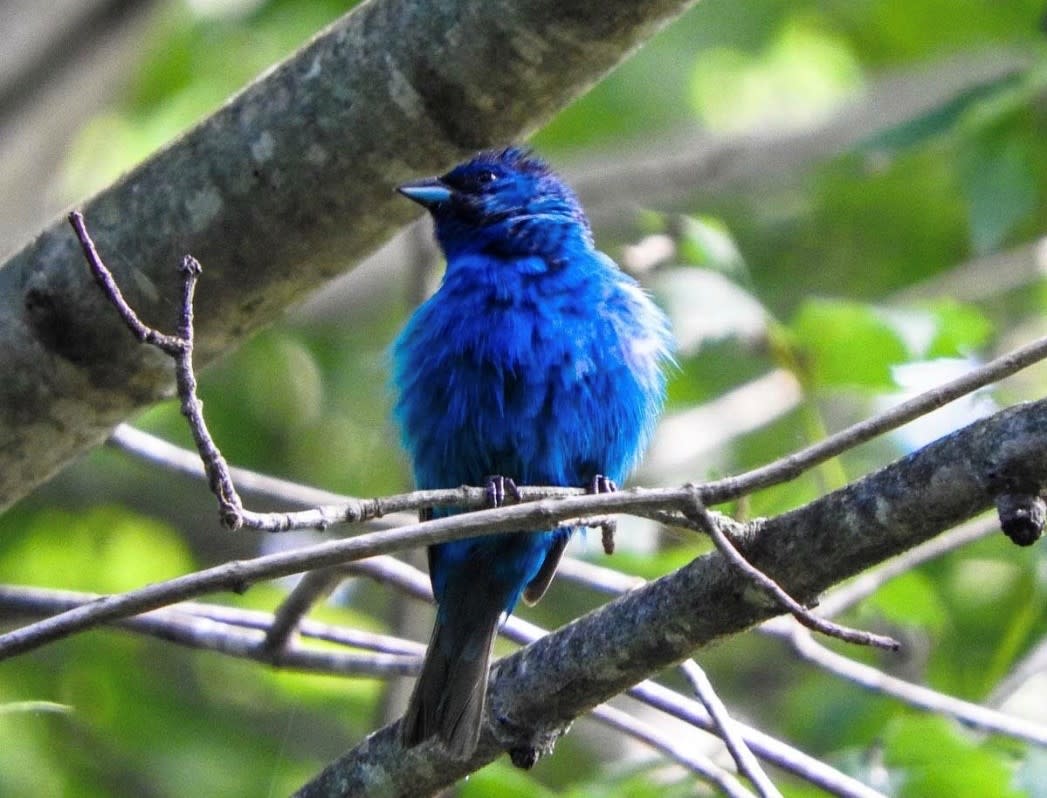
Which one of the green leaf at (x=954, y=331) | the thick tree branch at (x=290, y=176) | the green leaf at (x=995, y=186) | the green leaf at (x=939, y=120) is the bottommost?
the green leaf at (x=954, y=331)

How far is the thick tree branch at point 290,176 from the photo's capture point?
3203 millimetres

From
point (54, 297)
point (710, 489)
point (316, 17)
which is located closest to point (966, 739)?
point (710, 489)

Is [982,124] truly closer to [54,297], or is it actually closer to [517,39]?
[517,39]

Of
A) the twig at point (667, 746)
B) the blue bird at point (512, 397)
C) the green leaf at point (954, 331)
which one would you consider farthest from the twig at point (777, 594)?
the green leaf at point (954, 331)

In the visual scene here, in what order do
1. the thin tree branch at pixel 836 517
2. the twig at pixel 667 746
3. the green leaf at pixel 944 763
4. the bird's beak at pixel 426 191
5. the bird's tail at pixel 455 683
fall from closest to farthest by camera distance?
1. the thin tree branch at pixel 836 517
2. the bird's tail at pixel 455 683
3. the bird's beak at pixel 426 191
4. the twig at pixel 667 746
5. the green leaf at pixel 944 763

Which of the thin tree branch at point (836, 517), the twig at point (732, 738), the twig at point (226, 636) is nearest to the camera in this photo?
the thin tree branch at point (836, 517)

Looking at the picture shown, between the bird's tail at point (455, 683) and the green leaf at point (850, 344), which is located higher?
the green leaf at point (850, 344)

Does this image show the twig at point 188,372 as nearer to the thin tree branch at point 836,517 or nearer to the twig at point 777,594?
the thin tree branch at point 836,517

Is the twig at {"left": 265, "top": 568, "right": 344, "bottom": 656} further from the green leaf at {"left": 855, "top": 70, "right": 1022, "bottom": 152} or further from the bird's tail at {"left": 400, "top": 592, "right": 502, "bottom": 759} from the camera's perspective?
the green leaf at {"left": 855, "top": 70, "right": 1022, "bottom": 152}

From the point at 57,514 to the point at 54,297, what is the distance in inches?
187

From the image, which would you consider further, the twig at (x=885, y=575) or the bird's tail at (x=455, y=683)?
the twig at (x=885, y=575)

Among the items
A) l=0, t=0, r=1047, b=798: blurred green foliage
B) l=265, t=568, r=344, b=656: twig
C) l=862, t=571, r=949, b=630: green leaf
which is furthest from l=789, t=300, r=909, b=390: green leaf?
l=265, t=568, r=344, b=656: twig

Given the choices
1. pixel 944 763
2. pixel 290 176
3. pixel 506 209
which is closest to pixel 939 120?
pixel 506 209

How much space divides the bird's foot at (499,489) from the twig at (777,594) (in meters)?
0.66
